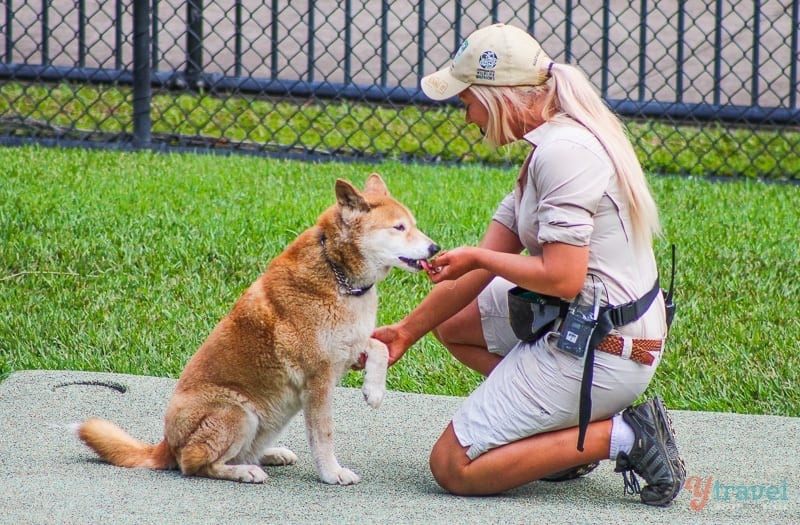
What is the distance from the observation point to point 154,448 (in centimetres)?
357

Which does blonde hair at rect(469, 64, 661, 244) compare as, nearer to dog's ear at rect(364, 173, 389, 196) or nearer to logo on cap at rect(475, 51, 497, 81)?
logo on cap at rect(475, 51, 497, 81)

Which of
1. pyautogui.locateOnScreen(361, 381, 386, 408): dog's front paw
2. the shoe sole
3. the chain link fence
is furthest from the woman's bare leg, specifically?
the chain link fence

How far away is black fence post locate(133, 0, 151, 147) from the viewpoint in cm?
745

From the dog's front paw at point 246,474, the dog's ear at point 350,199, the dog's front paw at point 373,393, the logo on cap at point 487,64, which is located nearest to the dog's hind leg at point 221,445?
the dog's front paw at point 246,474

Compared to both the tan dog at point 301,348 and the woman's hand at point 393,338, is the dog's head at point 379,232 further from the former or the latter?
the woman's hand at point 393,338

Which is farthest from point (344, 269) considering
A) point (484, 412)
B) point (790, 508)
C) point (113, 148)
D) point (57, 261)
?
point (113, 148)

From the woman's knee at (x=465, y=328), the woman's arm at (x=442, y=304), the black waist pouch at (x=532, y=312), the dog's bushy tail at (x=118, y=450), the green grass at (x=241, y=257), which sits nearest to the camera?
the black waist pouch at (x=532, y=312)

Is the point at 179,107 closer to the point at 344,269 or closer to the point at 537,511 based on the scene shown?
the point at 344,269

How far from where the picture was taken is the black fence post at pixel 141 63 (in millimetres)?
7449

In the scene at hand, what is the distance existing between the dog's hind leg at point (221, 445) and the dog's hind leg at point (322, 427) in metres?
0.17

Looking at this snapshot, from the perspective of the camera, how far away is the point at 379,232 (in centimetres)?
339

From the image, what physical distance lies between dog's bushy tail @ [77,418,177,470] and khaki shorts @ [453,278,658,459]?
934mm

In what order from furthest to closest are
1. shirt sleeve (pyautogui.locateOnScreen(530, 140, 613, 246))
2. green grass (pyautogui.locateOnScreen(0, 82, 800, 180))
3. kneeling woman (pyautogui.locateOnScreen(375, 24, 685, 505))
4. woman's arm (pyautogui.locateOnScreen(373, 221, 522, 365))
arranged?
green grass (pyautogui.locateOnScreen(0, 82, 800, 180)) < woman's arm (pyautogui.locateOnScreen(373, 221, 522, 365)) < kneeling woman (pyautogui.locateOnScreen(375, 24, 685, 505)) < shirt sleeve (pyautogui.locateOnScreen(530, 140, 613, 246))

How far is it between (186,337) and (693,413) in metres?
2.23
